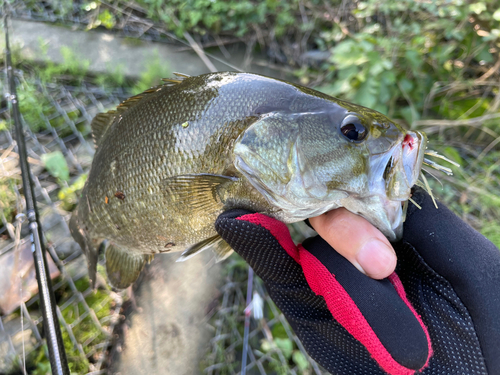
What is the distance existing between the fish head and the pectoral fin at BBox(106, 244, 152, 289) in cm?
87

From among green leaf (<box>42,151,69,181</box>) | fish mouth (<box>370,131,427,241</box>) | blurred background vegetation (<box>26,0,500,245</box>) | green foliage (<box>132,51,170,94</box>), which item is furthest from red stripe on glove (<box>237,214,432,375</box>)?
green foliage (<box>132,51,170,94</box>)

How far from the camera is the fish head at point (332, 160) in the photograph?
1.03 m

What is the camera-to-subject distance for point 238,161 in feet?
3.85

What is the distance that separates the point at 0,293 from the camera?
6.63 feet

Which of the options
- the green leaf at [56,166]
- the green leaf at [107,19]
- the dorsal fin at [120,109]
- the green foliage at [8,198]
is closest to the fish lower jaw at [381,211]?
the dorsal fin at [120,109]

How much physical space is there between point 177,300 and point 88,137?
172 centimetres

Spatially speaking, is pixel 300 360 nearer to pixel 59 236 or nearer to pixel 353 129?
pixel 353 129

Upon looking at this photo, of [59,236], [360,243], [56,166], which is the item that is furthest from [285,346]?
[56,166]

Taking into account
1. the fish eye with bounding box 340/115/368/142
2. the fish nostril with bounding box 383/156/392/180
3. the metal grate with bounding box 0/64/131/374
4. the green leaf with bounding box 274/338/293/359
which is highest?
the fish eye with bounding box 340/115/368/142

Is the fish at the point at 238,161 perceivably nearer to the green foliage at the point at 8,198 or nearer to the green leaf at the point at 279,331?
the green leaf at the point at 279,331

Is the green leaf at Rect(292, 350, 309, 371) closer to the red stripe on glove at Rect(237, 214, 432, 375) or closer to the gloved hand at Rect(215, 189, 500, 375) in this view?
the gloved hand at Rect(215, 189, 500, 375)

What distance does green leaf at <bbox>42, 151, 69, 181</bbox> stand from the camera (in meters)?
2.51

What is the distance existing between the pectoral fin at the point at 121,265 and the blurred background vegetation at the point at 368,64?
2.56 ft

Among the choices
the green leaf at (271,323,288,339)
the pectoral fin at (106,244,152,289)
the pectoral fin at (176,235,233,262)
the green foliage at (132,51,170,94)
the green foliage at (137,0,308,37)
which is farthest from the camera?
the green foliage at (137,0,308,37)
